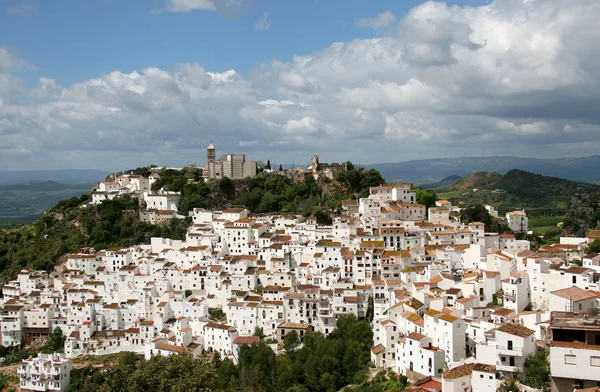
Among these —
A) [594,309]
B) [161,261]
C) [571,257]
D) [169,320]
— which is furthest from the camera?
[161,261]

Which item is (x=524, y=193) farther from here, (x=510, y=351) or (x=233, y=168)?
(x=510, y=351)

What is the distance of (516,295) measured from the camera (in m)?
23.1

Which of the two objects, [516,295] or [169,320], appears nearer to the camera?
[516,295]

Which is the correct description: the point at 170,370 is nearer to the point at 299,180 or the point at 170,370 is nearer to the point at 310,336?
the point at 310,336

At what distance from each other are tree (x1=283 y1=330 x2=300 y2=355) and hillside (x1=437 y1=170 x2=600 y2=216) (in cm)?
5021

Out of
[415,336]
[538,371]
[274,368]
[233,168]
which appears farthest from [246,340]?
[233,168]

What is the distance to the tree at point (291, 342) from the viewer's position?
2780 centimetres

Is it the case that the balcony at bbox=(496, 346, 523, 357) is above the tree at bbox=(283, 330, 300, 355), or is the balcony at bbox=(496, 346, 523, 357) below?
above

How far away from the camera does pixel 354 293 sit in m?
29.7

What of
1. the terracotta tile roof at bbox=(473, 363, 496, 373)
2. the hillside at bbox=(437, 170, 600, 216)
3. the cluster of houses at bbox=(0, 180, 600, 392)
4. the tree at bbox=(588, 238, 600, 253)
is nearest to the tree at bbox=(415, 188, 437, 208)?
the cluster of houses at bbox=(0, 180, 600, 392)

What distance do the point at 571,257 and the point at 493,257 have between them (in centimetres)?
457

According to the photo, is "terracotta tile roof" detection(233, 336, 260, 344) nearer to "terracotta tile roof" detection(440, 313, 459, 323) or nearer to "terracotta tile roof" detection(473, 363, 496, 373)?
"terracotta tile roof" detection(440, 313, 459, 323)

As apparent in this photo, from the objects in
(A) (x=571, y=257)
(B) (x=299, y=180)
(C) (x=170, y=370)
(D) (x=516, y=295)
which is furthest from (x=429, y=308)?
(B) (x=299, y=180)

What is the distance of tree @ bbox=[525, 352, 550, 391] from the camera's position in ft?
58.5
